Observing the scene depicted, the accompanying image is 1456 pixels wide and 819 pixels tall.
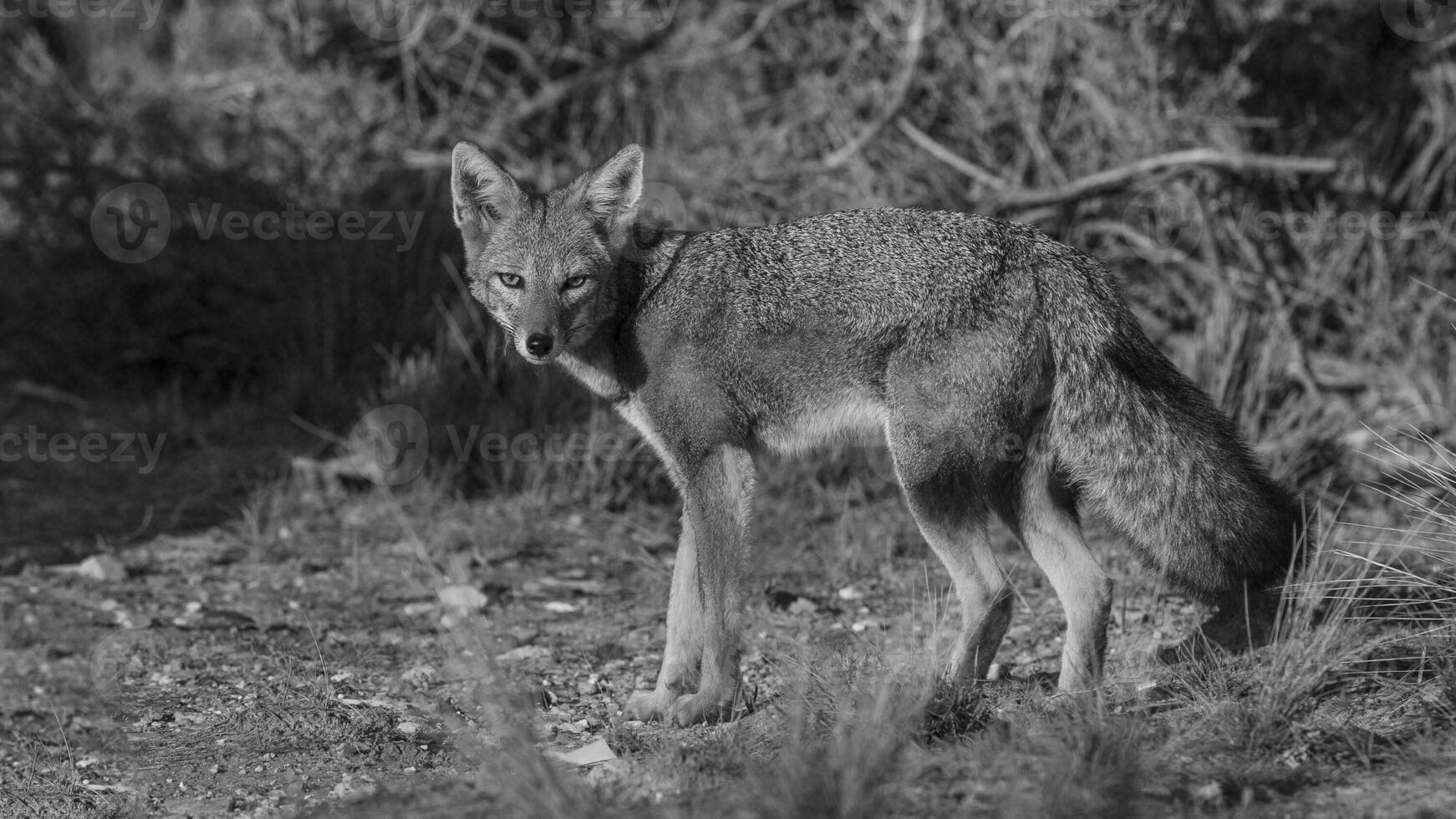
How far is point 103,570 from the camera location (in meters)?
5.97

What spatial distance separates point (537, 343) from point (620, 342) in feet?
1.26

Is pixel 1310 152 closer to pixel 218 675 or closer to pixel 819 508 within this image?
pixel 819 508

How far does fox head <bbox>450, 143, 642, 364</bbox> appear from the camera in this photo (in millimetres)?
4496

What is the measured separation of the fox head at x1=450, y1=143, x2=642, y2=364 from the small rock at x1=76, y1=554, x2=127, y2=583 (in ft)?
7.77

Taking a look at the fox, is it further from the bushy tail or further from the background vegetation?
the background vegetation

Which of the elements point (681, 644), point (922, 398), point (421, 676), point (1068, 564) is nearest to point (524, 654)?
point (421, 676)

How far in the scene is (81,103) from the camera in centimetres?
846

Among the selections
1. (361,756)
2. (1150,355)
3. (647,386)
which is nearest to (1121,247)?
(1150,355)

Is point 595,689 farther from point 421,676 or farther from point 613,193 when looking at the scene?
point 613,193

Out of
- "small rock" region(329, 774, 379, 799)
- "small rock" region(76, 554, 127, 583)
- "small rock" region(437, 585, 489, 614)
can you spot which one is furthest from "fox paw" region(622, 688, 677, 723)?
"small rock" region(76, 554, 127, 583)

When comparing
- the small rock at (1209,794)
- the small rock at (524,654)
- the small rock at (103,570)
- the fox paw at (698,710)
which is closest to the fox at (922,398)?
the fox paw at (698,710)

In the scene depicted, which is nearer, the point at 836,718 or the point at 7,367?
the point at 836,718

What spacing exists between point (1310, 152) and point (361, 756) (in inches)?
252

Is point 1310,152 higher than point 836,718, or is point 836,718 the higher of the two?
point 1310,152
